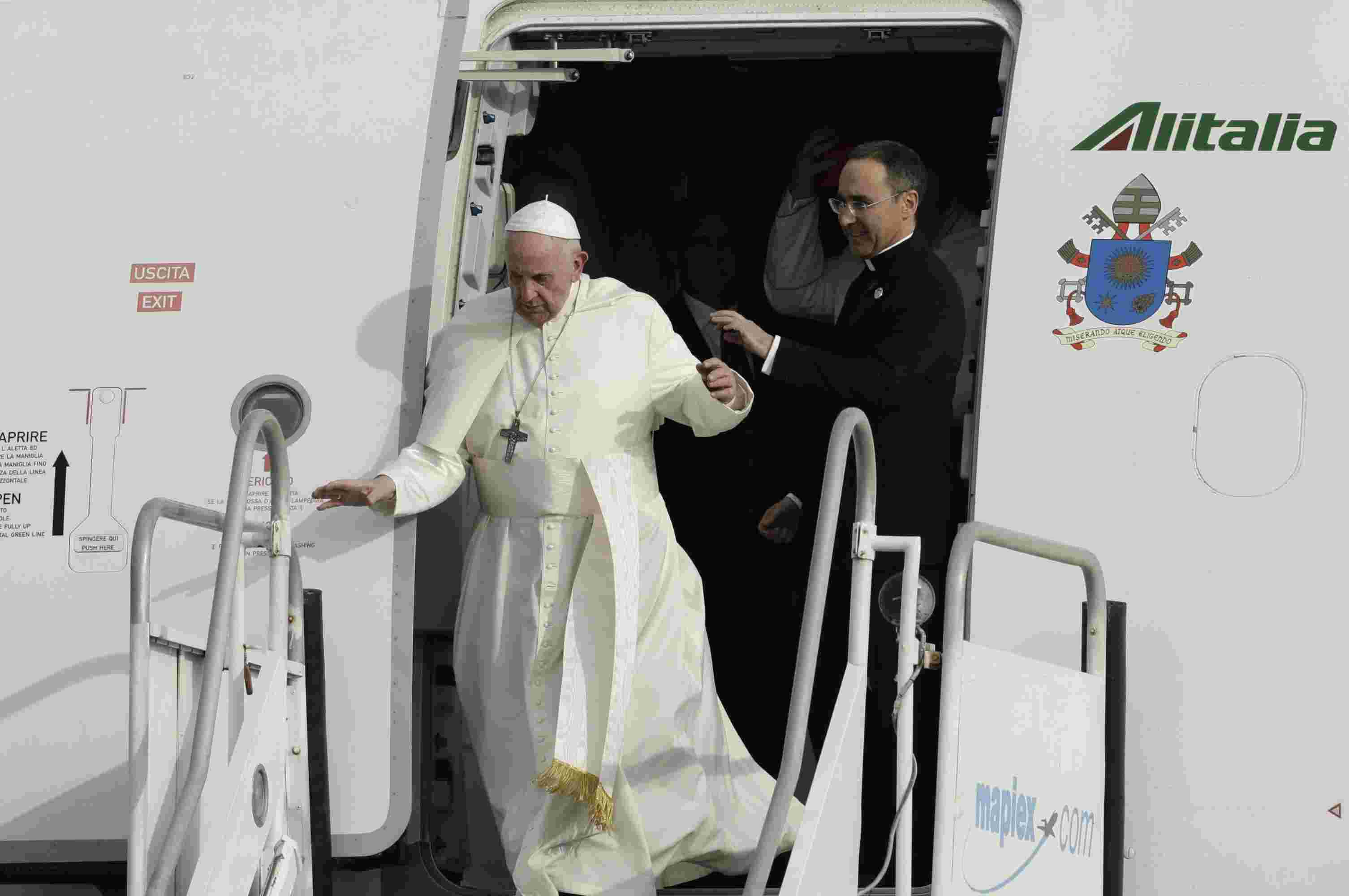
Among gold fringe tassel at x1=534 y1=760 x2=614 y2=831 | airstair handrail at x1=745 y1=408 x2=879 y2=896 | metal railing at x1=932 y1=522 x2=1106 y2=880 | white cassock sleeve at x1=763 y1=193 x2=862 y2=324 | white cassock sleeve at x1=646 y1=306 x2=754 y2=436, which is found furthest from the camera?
white cassock sleeve at x1=763 y1=193 x2=862 y2=324

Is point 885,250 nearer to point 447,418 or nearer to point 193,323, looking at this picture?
point 447,418

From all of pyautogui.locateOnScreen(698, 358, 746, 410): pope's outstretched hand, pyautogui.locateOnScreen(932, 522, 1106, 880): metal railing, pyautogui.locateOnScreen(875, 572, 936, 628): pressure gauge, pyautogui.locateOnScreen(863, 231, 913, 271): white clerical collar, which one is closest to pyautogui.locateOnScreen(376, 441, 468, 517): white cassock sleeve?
pyautogui.locateOnScreen(698, 358, 746, 410): pope's outstretched hand

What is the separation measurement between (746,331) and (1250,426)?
1.27 m

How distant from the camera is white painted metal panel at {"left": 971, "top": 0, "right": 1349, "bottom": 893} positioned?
4.29 metres

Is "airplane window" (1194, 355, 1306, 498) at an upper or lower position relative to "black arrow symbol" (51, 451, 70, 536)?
upper

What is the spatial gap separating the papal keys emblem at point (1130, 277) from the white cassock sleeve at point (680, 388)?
87 cm

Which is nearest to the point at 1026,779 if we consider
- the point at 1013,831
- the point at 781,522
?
the point at 1013,831

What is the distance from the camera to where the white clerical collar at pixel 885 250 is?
4945 mm

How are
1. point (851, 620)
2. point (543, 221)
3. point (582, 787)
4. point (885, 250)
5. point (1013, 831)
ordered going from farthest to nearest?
1. point (885, 250)
2. point (543, 221)
3. point (582, 787)
4. point (1013, 831)
5. point (851, 620)

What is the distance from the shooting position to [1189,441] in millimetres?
4434

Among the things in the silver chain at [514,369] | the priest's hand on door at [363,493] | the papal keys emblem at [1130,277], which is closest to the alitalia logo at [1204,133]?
the papal keys emblem at [1130,277]

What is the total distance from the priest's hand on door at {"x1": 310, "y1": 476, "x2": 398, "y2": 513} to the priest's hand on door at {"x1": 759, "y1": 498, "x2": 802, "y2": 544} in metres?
1.17

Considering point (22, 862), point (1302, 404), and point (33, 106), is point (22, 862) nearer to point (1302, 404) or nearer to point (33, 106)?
point (33, 106)

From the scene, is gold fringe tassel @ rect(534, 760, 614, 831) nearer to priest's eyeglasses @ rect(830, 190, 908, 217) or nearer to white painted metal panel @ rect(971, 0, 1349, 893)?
white painted metal panel @ rect(971, 0, 1349, 893)
